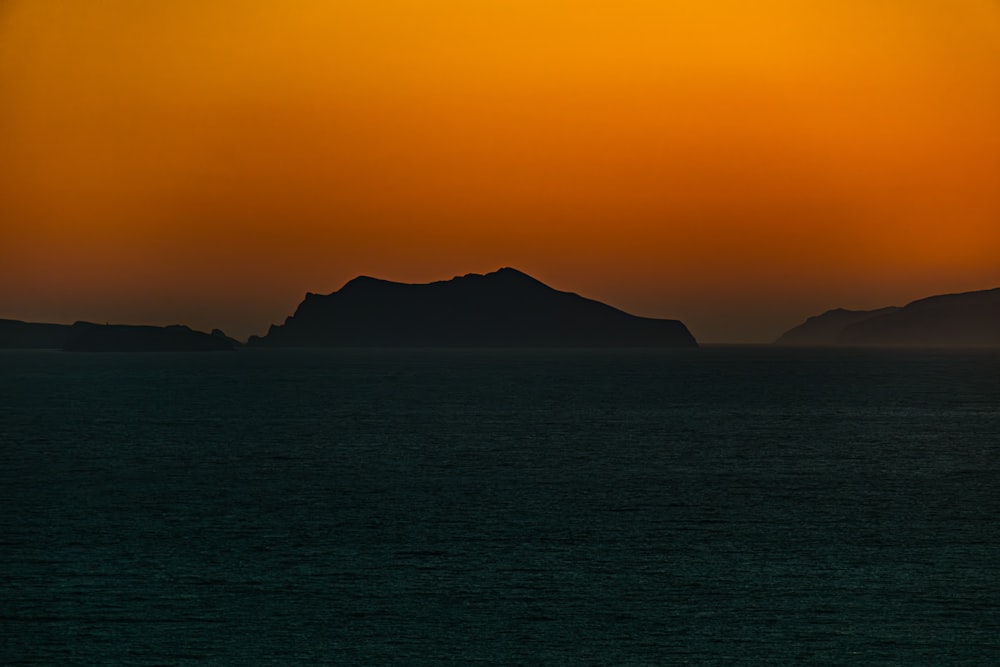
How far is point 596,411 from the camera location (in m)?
110

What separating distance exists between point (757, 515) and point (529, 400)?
80.8 metres

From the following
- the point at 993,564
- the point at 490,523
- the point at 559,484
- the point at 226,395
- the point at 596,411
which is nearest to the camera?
the point at 993,564

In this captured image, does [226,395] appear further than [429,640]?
Yes

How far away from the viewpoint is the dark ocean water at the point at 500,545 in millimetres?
27656

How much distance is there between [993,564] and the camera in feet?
119

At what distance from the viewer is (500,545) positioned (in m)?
39.4

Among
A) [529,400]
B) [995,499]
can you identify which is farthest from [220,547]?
[529,400]

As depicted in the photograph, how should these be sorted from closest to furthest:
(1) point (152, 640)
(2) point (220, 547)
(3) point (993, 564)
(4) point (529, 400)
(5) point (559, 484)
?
1. (1) point (152, 640)
2. (3) point (993, 564)
3. (2) point (220, 547)
4. (5) point (559, 484)
5. (4) point (529, 400)

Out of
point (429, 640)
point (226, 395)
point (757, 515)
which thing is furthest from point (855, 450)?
point (226, 395)

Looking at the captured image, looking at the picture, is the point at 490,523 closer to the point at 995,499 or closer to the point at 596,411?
the point at 995,499

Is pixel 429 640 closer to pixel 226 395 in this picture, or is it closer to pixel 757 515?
pixel 757 515

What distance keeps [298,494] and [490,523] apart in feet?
40.6

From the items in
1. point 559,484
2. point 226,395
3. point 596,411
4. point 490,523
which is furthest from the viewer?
point 226,395

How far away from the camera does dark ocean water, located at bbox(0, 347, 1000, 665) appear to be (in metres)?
27.7
